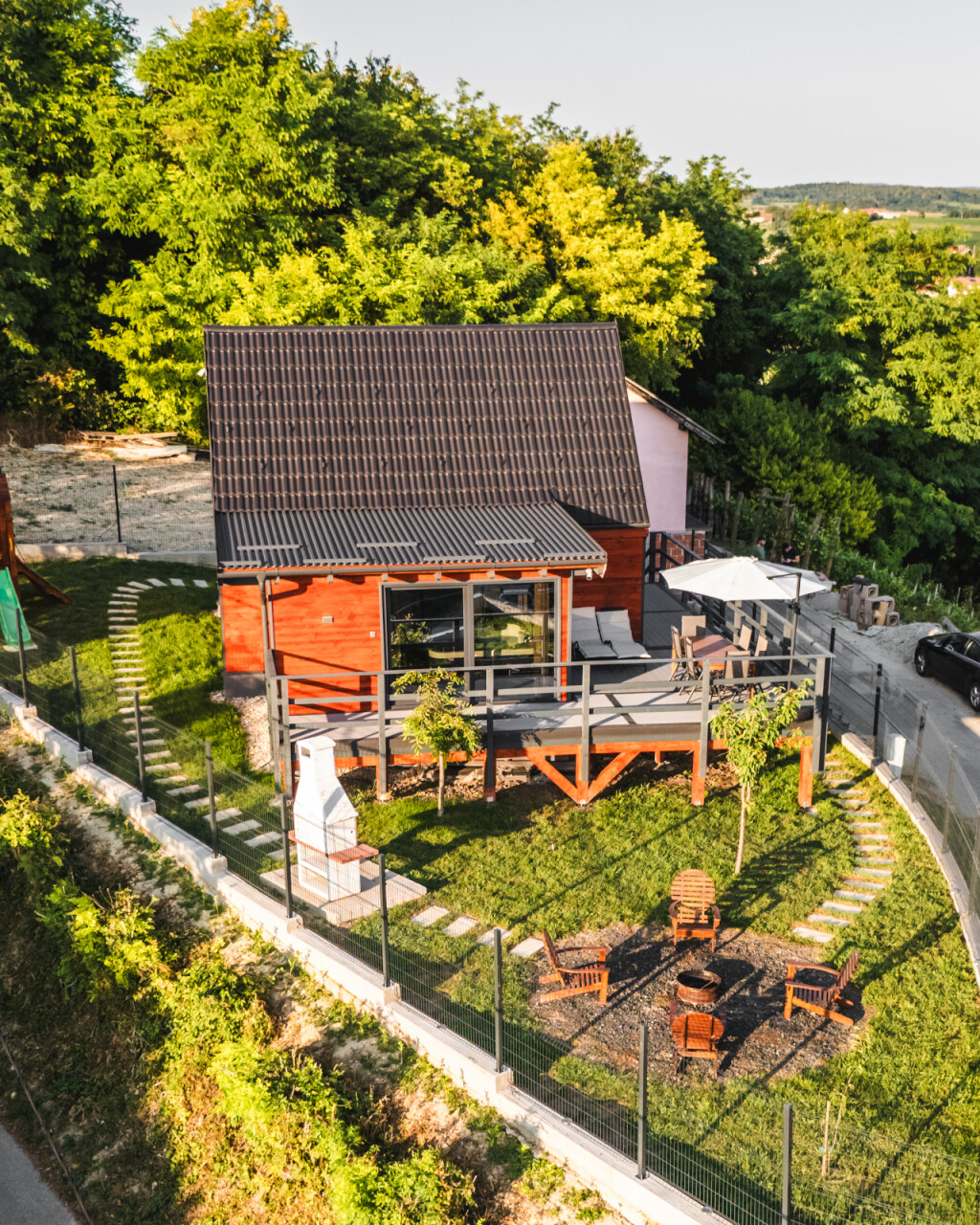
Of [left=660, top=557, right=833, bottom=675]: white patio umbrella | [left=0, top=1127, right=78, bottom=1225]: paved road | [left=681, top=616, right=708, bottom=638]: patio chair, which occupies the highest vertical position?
[left=660, top=557, right=833, bottom=675]: white patio umbrella

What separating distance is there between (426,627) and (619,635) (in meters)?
3.68

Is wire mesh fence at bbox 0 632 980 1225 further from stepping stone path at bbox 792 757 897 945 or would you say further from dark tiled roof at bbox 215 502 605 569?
dark tiled roof at bbox 215 502 605 569

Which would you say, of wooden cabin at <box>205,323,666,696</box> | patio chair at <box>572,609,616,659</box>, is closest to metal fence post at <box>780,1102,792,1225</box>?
wooden cabin at <box>205,323,666,696</box>

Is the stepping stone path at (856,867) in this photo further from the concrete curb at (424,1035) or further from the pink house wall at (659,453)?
the pink house wall at (659,453)

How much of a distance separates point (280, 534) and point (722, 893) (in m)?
8.40

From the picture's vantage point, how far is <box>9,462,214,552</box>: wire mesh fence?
27.9 meters

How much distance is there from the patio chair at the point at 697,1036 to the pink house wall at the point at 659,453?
65.2 feet

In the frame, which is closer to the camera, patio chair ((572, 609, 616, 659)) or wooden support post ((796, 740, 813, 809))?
wooden support post ((796, 740, 813, 809))

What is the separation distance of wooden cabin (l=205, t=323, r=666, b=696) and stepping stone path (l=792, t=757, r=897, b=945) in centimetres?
479

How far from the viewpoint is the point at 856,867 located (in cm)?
1440

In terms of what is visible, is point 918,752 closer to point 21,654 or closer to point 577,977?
point 577,977

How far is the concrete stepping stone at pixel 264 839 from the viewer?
14.1 meters

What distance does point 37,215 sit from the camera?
115ft

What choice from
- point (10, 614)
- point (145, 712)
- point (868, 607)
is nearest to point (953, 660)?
point (868, 607)
